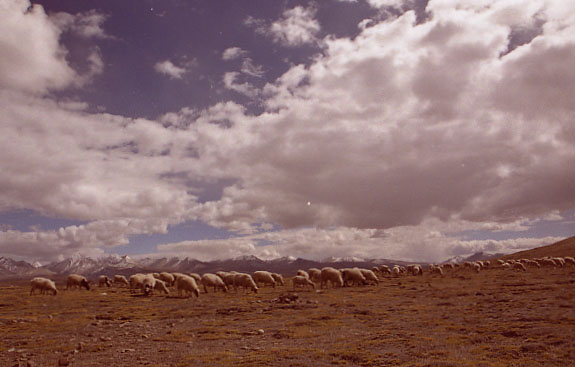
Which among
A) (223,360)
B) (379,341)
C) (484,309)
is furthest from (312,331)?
(484,309)

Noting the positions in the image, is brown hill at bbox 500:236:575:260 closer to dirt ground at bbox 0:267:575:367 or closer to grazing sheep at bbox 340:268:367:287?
grazing sheep at bbox 340:268:367:287

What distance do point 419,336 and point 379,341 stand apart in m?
2.03

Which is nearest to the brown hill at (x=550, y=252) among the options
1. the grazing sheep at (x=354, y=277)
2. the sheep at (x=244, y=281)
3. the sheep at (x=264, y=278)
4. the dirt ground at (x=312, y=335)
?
the grazing sheep at (x=354, y=277)

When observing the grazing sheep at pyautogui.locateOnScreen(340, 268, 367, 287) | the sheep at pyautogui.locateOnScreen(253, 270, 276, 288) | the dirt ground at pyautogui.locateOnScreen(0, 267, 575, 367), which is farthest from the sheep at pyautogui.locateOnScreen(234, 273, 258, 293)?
the dirt ground at pyautogui.locateOnScreen(0, 267, 575, 367)

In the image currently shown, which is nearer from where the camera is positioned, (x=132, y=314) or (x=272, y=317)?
(x=272, y=317)

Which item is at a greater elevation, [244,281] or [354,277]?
[244,281]

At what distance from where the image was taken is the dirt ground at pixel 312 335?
12.4m

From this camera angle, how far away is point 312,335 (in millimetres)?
17062

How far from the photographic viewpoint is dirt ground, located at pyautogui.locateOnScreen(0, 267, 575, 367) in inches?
489

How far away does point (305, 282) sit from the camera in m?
47.0

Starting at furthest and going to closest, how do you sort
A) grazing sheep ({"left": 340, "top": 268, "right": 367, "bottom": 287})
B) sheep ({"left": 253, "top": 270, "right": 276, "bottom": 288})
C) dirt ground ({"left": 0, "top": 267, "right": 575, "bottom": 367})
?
sheep ({"left": 253, "top": 270, "right": 276, "bottom": 288}) → grazing sheep ({"left": 340, "top": 268, "right": 367, "bottom": 287}) → dirt ground ({"left": 0, "top": 267, "right": 575, "bottom": 367})

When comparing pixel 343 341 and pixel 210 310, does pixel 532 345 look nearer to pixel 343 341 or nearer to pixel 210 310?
pixel 343 341

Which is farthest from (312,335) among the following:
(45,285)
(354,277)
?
(45,285)

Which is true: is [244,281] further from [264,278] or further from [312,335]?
[312,335]
